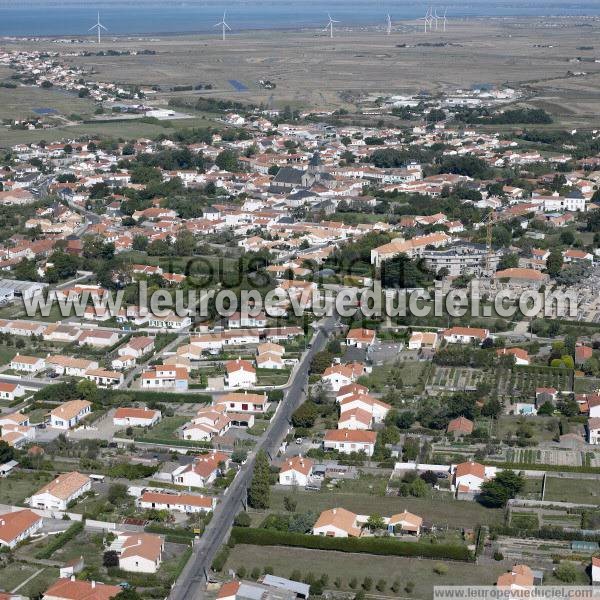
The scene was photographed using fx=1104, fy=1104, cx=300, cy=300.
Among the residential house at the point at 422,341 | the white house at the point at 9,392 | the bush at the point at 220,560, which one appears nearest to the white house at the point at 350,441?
the bush at the point at 220,560

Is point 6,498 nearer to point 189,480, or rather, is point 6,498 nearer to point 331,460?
point 189,480

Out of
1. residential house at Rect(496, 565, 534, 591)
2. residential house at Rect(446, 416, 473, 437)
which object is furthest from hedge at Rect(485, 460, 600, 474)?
residential house at Rect(496, 565, 534, 591)

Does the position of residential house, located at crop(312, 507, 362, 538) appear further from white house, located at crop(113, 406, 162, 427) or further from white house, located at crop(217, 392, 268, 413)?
white house, located at crop(113, 406, 162, 427)

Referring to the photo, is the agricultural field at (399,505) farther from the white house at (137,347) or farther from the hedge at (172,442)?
the white house at (137,347)

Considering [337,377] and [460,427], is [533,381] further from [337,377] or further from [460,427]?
[337,377]

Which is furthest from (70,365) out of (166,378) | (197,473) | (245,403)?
(197,473)

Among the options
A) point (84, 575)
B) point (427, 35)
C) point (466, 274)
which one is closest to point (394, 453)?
point (84, 575)
